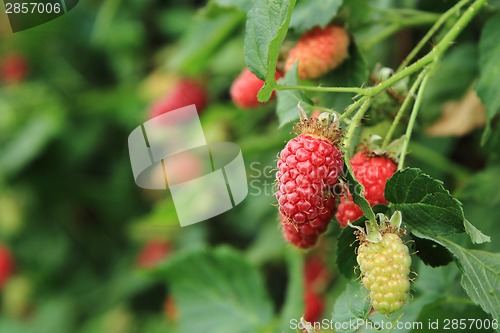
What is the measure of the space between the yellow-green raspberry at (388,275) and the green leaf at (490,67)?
14.7 inches

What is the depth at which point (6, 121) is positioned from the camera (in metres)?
2.54

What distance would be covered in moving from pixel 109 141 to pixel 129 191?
0.22 metres

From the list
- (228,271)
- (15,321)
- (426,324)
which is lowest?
(15,321)

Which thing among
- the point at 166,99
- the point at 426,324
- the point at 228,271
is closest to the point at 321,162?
the point at 426,324

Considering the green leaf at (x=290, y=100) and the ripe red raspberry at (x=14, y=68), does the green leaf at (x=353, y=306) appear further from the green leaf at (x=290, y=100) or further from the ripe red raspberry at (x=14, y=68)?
the ripe red raspberry at (x=14, y=68)

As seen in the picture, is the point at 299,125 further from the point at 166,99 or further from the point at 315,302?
the point at 166,99

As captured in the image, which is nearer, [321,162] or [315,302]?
[321,162]

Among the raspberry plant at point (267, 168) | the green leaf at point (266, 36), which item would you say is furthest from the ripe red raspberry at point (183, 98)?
the green leaf at point (266, 36)

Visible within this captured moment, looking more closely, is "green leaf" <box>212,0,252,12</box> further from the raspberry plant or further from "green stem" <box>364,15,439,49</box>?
"green stem" <box>364,15,439,49</box>

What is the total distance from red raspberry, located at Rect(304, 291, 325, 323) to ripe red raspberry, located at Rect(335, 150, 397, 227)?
2.62ft

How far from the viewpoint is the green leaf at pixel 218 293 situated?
1.65 meters

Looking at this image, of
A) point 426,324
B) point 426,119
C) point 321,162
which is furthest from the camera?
point 426,119

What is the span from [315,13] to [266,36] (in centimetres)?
22

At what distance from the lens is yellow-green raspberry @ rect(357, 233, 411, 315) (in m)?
0.76
